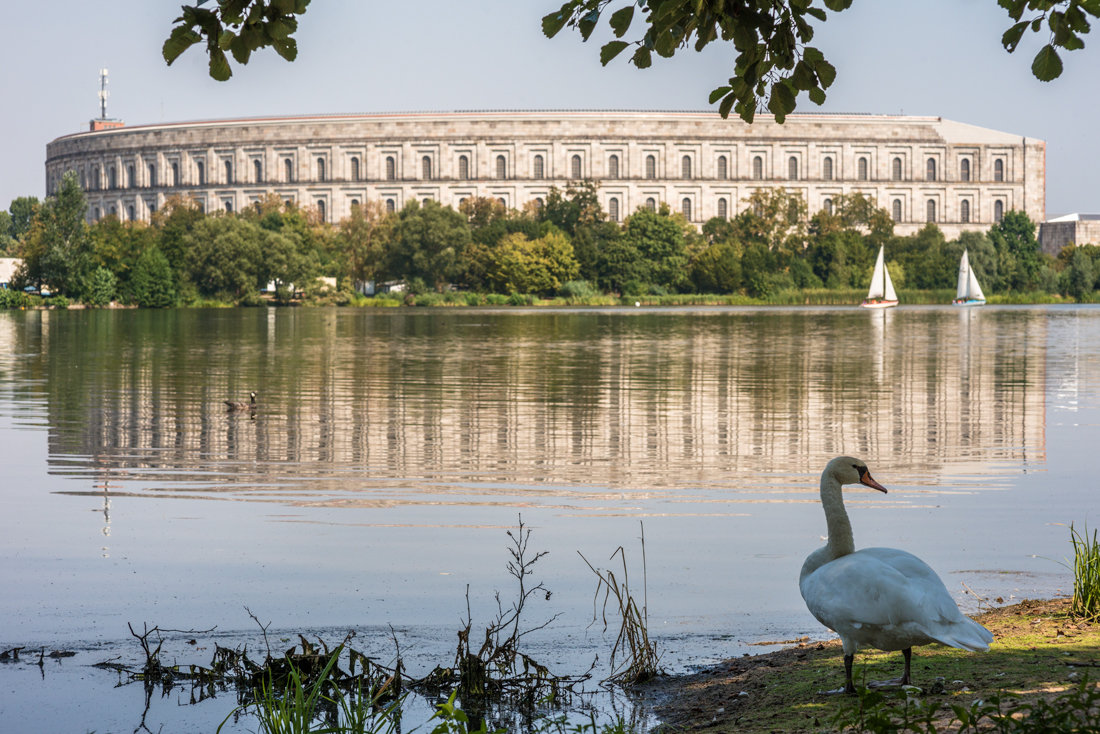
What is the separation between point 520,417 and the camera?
55.4ft

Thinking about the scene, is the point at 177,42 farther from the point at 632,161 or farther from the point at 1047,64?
the point at 632,161

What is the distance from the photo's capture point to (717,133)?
123375 millimetres

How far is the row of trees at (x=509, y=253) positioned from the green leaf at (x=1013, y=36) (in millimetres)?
80621

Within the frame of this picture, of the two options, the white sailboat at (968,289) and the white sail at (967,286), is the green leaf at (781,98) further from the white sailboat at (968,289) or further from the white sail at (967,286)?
the white sail at (967,286)

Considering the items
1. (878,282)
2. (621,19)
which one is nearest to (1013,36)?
(621,19)

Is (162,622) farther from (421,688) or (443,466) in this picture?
(443,466)

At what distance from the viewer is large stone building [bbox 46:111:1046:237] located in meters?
122

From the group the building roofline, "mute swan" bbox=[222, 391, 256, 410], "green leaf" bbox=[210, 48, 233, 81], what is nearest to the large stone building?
the building roofline

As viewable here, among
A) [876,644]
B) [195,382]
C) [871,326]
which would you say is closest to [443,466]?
[876,644]

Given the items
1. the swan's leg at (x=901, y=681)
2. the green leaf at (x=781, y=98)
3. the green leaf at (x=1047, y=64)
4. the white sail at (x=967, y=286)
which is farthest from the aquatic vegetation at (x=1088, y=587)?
the white sail at (x=967, y=286)

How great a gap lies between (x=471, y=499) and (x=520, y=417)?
6304mm

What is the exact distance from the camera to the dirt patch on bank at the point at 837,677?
4837mm

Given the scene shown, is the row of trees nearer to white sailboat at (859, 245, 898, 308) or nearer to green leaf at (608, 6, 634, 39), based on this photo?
white sailboat at (859, 245, 898, 308)

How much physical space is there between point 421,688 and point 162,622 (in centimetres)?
189
